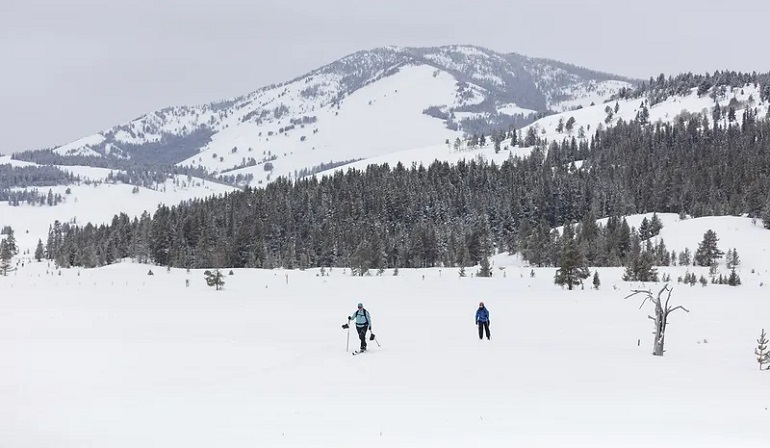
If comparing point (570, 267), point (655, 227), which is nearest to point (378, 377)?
point (570, 267)

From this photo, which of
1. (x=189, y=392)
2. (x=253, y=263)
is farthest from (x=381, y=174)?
(x=189, y=392)

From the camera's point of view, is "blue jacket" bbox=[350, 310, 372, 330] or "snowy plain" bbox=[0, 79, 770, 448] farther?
"blue jacket" bbox=[350, 310, 372, 330]

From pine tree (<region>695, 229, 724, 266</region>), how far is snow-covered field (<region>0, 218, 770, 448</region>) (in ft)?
108

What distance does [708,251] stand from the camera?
6456 centimetres

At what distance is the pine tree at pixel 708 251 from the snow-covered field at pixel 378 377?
3279 centimetres

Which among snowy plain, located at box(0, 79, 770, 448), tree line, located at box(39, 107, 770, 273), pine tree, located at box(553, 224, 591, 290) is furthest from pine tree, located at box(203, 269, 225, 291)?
pine tree, located at box(553, 224, 591, 290)

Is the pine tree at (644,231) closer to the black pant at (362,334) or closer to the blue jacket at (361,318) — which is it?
the blue jacket at (361,318)

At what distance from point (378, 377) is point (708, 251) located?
194ft

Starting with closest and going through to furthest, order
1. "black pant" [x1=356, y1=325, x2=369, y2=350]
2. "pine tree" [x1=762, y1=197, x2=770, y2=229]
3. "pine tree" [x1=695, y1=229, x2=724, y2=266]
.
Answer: "black pant" [x1=356, y1=325, x2=369, y2=350]
"pine tree" [x1=695, y1=229, x2=724, y2=266]
"pine tree" [x1=762, y1=197, x2=770, y2=229]

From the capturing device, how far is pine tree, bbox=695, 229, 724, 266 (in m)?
64.2

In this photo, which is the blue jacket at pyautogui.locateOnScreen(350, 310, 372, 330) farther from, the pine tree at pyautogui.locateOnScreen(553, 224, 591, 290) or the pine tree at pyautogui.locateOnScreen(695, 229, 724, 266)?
the pine tree at pyautogui.locateOnScreen(695, 229, 724, 266)

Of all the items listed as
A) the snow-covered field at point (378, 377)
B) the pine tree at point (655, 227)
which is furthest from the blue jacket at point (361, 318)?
the pine tree at point (655, 227)

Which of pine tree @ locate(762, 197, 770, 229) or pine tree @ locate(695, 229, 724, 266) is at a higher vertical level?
pine tree @ locate(762, 197, 770, 229)

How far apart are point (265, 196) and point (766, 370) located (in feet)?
315
